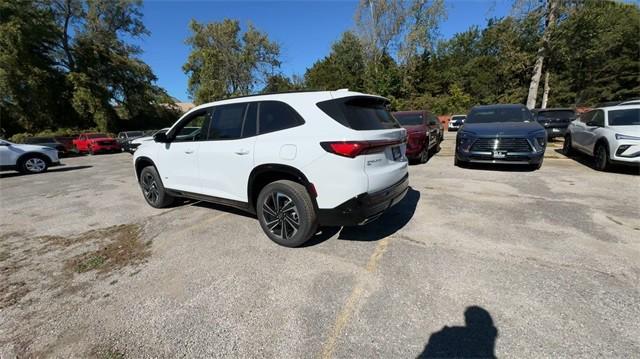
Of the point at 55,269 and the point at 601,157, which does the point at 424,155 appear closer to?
the point at 601,157

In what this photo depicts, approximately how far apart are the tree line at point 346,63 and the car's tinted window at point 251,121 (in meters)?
22.6

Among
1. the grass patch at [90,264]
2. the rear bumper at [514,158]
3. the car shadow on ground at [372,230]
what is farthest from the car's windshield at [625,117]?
the grass patch at [90,264]

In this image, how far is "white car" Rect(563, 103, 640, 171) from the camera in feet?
19.4

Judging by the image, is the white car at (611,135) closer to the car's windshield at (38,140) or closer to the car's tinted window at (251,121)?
the car's tinted window at (251,121)

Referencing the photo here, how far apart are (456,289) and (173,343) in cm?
236

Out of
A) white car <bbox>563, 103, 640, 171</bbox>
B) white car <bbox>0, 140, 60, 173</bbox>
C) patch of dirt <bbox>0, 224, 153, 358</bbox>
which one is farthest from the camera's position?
white car <bbox>0, 140, 60, 173</bbox>

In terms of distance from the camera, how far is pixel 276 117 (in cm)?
327

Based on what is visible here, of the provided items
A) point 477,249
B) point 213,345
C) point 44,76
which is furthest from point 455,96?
point 44,76

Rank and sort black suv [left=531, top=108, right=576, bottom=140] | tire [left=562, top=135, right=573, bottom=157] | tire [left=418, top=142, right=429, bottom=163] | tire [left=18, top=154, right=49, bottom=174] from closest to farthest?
tire [left=418, top=142, right=429, bottom=163], tire [left=562, top=135, right=573, bottom=157], tire [left=18, top=154, right=49, bottom=174], black suv [left=531, top=108, right=576, bottom=140]

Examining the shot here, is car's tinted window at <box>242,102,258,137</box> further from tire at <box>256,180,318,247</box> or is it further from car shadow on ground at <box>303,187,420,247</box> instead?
car shadow on ground at <box>303,187,420,247</box>

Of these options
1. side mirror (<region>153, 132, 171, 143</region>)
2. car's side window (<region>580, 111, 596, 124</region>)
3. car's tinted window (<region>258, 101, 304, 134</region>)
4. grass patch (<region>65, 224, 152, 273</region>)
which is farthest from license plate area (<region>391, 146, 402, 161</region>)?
car's side window (<region>580, 111, 596, 124</region>)

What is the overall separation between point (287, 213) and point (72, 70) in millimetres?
32861

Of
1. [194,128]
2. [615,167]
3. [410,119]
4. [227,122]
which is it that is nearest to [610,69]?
[615,167]

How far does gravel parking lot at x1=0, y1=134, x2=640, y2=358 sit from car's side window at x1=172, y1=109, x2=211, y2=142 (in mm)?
1320
